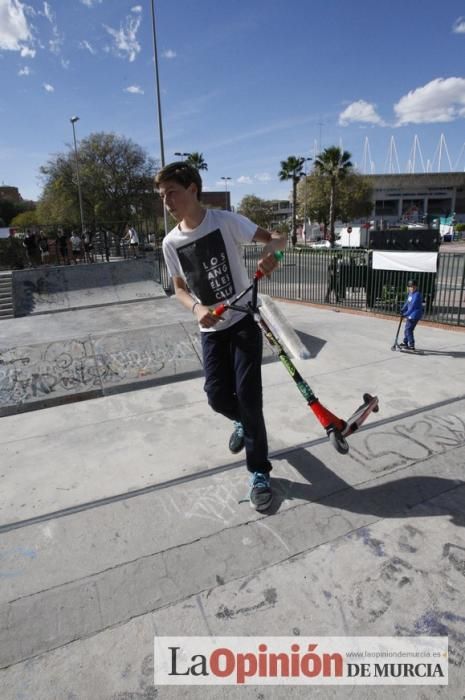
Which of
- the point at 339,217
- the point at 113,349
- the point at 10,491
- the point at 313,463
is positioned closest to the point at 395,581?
the point at 313,463

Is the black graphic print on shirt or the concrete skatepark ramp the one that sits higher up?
the black graphic print on shirt

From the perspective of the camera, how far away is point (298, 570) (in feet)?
7.50

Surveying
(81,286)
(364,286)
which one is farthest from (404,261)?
A: (81,286)

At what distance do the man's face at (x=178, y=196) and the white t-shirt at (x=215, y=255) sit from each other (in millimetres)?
138

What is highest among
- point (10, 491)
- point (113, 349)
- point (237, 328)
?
point (237, 328)

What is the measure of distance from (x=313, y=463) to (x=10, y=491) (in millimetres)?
2392

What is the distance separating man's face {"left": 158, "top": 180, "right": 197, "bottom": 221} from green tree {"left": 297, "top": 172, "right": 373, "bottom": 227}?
52.3m

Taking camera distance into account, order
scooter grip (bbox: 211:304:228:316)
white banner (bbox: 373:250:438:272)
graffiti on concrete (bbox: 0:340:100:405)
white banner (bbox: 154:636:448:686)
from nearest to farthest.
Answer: white banner (bbox: 154:636:448:686) → scooter grip (bbox: 211:304:228:316) → graffiti on concrete (bbox: 0:340:100:405) → white banner (bbox: 373:250:438:272)

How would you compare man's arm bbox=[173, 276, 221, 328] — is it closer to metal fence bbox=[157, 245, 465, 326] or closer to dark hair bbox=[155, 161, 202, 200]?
dark hair bbox=[155, 161, 202, 200]

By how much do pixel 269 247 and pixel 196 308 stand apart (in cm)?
66

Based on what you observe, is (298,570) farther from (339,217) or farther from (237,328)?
(339,217)

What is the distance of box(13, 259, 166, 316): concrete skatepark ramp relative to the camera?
13.3 metres

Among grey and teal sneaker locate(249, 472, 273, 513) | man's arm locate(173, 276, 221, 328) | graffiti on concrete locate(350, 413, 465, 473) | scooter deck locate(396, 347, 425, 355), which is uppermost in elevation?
man's arm locate(173, 276, 221, 328)

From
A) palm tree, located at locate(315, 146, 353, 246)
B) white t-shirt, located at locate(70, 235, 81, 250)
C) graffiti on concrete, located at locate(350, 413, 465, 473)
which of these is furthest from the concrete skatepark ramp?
palm tree, located at locate(315, 146, 353, 246)
